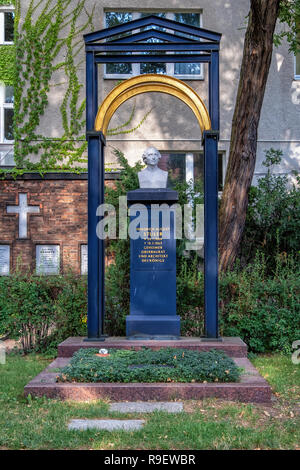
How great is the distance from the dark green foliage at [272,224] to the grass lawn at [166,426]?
16.3ft

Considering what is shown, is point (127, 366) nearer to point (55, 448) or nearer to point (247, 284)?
point (55, 448)

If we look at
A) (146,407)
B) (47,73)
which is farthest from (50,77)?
(146,407)

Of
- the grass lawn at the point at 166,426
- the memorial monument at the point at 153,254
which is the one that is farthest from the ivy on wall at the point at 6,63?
the grass lawn at the point at 166,426

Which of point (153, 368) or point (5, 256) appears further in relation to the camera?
point (5, 256)

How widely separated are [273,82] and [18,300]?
9.63 meters

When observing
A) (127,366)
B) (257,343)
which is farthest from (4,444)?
(257,343)

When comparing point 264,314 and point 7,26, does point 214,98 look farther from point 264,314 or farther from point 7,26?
point 7,26

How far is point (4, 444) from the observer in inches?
150

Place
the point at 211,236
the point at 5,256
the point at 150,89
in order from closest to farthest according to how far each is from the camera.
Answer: the point at 211,236 → the point at 150,89 → the point at 5,256

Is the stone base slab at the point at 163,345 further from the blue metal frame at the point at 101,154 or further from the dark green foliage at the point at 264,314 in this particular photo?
the dark green foliage at the point at 264,314

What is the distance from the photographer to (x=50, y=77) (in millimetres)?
13344

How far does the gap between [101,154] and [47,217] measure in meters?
5.53

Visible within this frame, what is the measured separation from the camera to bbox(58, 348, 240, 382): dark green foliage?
5.21 meters

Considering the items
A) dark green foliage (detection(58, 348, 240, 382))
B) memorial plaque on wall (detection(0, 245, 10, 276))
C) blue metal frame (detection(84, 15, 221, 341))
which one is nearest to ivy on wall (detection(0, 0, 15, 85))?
memorial plaque on wall (detection(0, 245, 10, 276))
